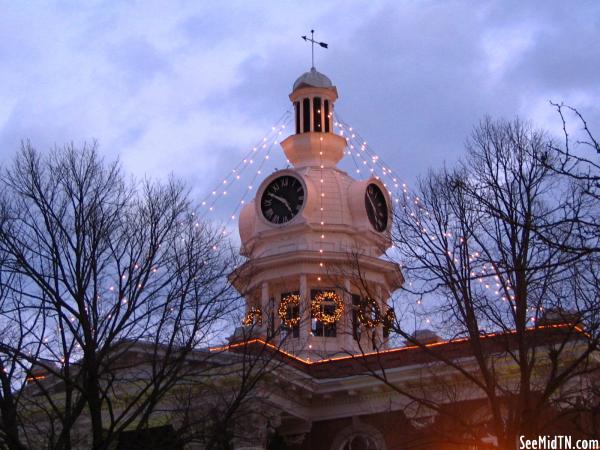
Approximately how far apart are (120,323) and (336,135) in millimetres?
23191

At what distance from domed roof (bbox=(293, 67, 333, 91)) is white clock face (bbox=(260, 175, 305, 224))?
209 inches

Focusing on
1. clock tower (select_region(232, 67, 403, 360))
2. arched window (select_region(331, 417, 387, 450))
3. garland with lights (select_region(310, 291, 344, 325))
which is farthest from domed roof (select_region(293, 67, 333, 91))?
arched window (select_region(331, 417, 387, 450))

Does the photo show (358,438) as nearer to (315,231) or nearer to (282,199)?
(315,231)

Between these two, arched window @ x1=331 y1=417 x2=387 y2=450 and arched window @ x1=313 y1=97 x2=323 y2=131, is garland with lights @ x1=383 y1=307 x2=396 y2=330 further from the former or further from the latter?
arched window @ x1=313 y1=97 x2=323 y2=131

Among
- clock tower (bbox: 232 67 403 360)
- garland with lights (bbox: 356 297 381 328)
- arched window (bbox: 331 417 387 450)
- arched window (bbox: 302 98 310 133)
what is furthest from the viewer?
arched window (bbox: 302 98 310 133)

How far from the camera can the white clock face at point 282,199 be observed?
36.3 m

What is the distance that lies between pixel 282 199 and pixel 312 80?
20.9ft

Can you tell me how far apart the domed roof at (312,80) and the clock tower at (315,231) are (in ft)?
0.14

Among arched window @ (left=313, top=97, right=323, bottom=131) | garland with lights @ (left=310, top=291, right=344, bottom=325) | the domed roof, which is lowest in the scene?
garland with lights @ (left=310, top=291, right=344, bottom=325)

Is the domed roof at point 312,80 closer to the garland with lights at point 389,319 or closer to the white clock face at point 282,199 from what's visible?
the white clock face at point 282,199

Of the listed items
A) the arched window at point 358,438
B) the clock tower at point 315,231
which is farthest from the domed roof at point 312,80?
the arched window at point 358,438

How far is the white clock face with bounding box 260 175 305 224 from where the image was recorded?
119 ft

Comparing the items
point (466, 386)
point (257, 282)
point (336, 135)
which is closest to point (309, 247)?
point (257, 282)

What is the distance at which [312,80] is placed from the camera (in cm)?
4016
